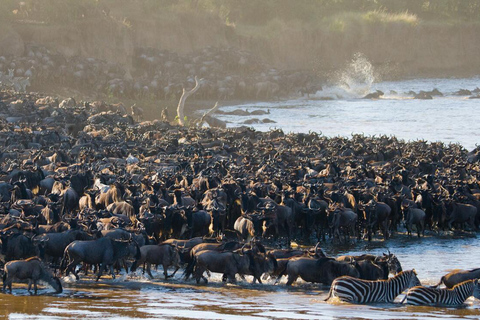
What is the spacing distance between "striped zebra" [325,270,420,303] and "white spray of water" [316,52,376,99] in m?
55.7

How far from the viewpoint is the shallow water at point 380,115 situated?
1834 inches

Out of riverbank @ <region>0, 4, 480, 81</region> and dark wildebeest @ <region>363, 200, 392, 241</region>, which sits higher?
riverbank @ <region>0, 4, 480, 81</region>

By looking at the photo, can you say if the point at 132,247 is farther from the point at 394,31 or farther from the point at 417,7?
the point at 417,7

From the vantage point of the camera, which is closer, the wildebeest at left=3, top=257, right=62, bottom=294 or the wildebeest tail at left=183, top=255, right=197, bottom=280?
the wildebeest at left=3, top=257, right=62, bottom=294

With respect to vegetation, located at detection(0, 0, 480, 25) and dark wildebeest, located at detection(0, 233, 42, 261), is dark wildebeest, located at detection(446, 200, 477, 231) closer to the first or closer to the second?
dark wildebeest, located at detection(0, 233, 42, 261)

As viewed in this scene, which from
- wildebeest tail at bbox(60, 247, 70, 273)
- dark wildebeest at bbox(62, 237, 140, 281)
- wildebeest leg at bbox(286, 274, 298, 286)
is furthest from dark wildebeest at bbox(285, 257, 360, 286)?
wildebeest tail at bbox(60, 247, 70, 273)

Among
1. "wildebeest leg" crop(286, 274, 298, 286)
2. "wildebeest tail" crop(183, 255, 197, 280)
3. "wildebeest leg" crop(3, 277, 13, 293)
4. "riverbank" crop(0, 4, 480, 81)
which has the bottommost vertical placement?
"wildebeest leg" crop(3, 277, 13, 293)

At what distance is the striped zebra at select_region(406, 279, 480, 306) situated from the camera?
40.9 feet

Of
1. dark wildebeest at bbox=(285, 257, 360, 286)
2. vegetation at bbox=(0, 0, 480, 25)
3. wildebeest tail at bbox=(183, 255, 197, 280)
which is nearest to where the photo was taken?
dark wildebeest at bbox=(285, 257, 360, 286)

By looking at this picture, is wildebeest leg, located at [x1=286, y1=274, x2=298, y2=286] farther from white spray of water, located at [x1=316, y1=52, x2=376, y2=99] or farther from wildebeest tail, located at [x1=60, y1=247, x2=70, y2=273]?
white spray of water, located at [x1=316, y1=52, x2=376, y2=99]

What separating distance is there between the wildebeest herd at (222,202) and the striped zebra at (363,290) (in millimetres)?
21

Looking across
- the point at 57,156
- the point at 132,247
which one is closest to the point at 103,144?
the point at 57,156

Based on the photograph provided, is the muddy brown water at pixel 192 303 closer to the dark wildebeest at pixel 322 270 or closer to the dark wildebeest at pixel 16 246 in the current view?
the dark wildebeest at pixel 322 270

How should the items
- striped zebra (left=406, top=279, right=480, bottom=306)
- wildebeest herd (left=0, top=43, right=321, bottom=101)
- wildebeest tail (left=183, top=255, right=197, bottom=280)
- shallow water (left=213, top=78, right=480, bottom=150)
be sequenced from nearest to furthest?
striped zebra (left=406, top=279, right=480, bottom=306) < wildebeest tail (left=183, top=255, right=197, bottom=280) < shallow water (left=213, top=78, right=480, bottom=150) < wildebeest herd (left=0, top=43, right=321, bottom=101)
